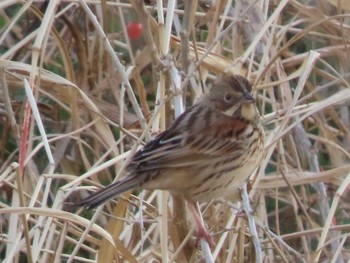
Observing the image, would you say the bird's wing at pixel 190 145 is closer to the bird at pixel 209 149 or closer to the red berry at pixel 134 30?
the bird at pixel 209 149

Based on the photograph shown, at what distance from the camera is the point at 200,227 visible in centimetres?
348

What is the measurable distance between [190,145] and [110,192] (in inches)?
17.5

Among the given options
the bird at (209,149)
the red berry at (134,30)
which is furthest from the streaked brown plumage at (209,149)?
the red berry at (134,30)

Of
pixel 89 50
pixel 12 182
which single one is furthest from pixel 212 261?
pixel 89 50

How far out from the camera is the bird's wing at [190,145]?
3.53 meters

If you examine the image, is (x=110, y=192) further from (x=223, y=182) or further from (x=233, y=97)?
(x=233, y=97)

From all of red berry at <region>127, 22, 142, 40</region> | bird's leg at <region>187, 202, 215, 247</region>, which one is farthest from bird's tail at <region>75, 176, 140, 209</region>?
red berry at <region>127, 22, 142, 40</region>

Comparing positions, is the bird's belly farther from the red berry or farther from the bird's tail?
the red berry

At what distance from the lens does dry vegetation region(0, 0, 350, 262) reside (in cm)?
352

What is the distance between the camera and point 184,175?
145 inches

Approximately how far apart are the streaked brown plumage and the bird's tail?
0.04 metres

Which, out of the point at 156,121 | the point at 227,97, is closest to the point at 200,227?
the point at 156,121

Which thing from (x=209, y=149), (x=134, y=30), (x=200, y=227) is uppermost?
(x=134, y=30)

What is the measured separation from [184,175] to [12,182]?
0.74 meters
